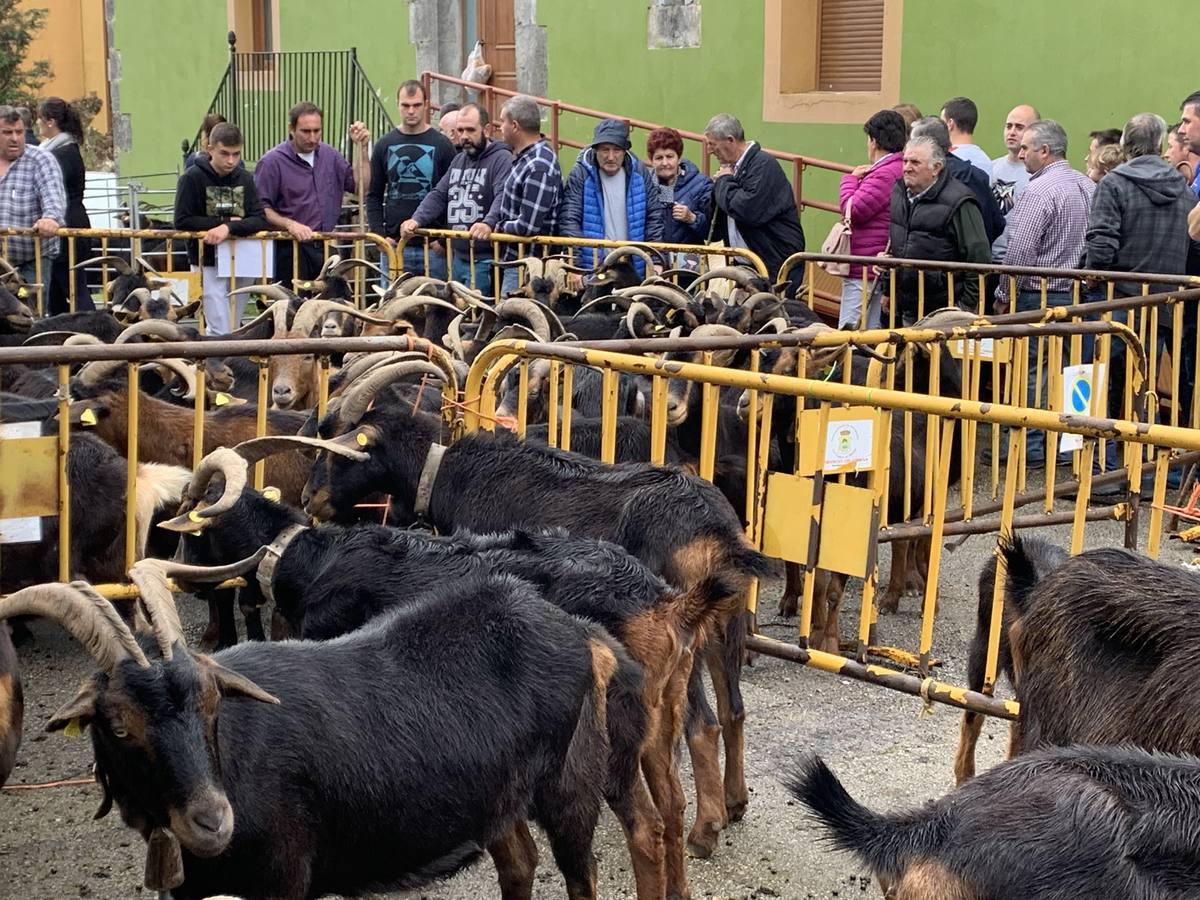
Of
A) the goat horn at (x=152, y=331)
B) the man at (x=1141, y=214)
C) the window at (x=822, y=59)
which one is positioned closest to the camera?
the goat horn at (x=152, y=331)

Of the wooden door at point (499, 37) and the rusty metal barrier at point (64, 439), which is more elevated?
the wooden door at point (499, 37)

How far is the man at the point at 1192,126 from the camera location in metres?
10.3

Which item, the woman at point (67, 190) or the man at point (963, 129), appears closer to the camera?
the man at point (963, 129)

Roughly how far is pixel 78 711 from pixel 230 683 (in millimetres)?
356

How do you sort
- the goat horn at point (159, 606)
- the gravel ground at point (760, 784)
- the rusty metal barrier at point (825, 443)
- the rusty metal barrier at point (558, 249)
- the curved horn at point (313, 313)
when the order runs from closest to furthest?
the goat horn at point (159, 606)
the gravel ground at point (760, 784)
the rusty metal barrier at point (825, 443)
the curved horn at point (313, 313)
the rusty metal barrier at point (558, 249)

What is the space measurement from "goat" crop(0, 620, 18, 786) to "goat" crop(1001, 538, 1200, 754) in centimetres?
307

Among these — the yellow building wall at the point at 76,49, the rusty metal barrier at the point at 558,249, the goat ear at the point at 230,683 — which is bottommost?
the goat ear at the point at 230,683

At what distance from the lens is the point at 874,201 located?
11.3m

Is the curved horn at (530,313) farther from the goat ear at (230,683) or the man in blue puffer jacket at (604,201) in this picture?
the goat ear at (230,683)

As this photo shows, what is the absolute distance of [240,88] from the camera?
22.4m

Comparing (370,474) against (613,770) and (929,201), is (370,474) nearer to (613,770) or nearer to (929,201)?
(613,770)

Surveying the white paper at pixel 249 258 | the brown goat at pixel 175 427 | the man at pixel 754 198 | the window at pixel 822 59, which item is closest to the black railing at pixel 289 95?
the window at pixel 822 59

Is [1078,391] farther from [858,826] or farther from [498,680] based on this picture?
[858,826]

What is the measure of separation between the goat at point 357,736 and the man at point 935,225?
6.27m
